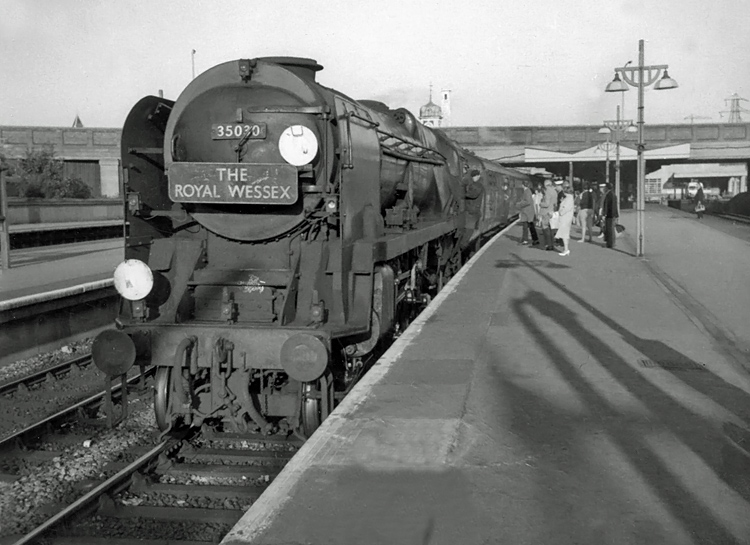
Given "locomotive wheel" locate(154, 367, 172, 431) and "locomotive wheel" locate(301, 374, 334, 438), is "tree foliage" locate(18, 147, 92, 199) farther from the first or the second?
"locomotive wheel" locate(301, 374, 334, 438)

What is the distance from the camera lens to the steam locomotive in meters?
6.11

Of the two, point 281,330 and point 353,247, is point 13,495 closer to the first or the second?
point 281,330

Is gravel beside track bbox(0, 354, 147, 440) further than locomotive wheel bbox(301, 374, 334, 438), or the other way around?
gravel beside track bbox(0, 354, 147, 440)

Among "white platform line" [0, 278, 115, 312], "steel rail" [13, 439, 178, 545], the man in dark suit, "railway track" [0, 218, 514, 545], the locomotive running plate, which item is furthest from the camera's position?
the man in dark suit

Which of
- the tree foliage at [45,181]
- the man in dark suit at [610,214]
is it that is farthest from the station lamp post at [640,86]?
the tree foliage at [45,181]

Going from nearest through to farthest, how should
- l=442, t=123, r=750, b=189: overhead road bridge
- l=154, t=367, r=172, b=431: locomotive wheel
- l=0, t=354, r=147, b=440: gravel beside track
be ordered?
l=154, t=367, r=172, b=431: locomotive wheel
l=0, t=354, r=147, b=440: gravel beside track
l=442, t=123, r=750, b=189: overhead road bridge

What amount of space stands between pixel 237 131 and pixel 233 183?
0.48 meters

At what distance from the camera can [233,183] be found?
6.38m

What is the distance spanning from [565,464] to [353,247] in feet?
9.50

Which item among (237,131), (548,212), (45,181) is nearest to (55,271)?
(237,131)

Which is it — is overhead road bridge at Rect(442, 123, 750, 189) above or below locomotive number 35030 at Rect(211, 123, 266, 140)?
above

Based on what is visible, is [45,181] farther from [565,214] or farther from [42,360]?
[565,214]

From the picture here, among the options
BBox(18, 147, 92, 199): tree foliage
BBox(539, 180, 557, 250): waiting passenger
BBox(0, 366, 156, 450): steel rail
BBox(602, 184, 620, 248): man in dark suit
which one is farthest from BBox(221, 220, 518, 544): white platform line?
BBox(18, 147, 92, 199): tree foliage

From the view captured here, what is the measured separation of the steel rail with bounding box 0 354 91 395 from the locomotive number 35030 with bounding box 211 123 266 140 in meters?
4.33
